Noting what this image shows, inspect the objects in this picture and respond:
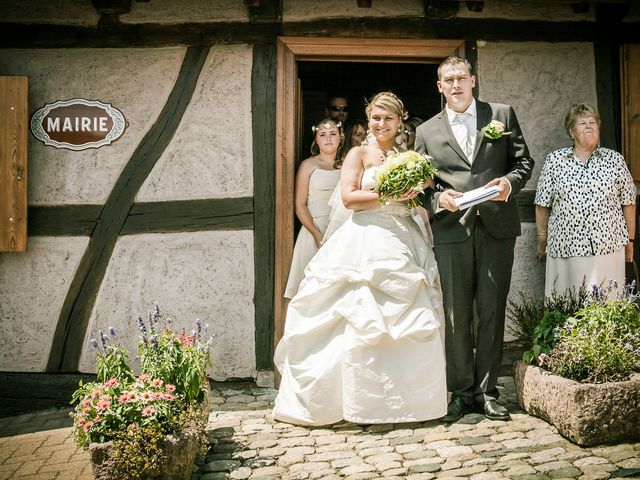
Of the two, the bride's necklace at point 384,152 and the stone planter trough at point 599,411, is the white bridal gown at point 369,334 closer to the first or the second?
the bride's necklace at point 384,152

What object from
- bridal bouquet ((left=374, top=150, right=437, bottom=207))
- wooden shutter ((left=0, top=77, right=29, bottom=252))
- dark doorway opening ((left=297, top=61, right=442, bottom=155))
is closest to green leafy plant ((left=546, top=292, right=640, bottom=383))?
bridal bouquet ((left=374, top=150, right=437, bottom=207))

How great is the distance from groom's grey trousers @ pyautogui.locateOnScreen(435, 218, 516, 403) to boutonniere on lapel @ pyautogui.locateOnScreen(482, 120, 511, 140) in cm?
56

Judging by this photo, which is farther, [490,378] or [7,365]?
[7,365]

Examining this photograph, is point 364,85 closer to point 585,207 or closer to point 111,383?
point 585,207

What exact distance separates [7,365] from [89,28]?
9.03ft

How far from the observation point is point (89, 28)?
17.9ft

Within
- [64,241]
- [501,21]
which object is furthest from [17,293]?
[501,21]

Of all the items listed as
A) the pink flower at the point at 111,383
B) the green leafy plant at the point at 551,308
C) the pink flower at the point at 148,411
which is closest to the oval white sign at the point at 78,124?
the pink flower at the point at 111,383

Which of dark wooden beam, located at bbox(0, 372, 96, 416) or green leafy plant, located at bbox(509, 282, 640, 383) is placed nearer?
green leafy plant, located at bbox(509, 282, 640, 383)

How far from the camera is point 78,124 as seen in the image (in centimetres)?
546

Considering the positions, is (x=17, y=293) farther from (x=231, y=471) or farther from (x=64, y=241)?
(x=231, y=471)

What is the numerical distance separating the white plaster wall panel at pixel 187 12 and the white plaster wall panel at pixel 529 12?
1.87 metres

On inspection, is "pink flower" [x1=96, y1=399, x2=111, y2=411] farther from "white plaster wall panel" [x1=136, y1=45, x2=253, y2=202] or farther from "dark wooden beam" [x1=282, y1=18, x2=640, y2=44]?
"dark wooden beam" [x1=282, y1=18, x2=640, y2=44]

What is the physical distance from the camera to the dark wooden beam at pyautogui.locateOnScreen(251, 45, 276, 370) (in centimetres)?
551
